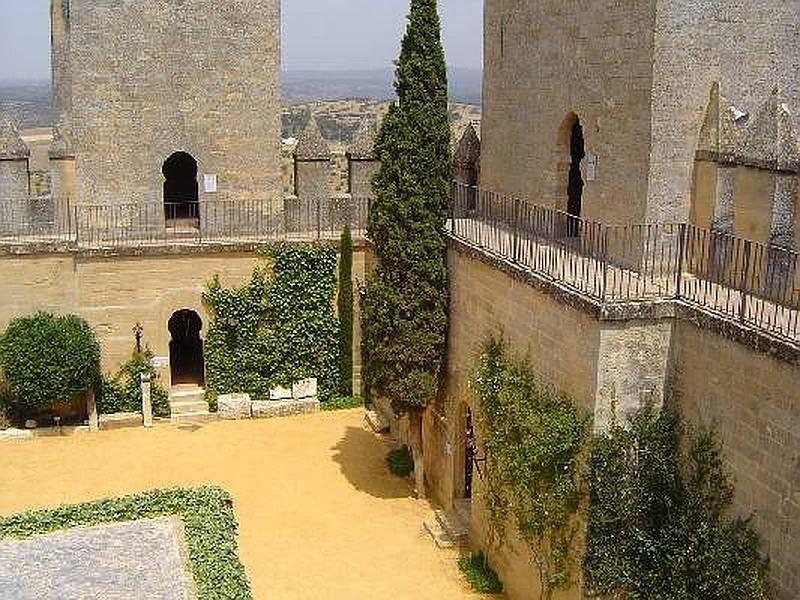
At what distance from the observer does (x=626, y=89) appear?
14.3 m

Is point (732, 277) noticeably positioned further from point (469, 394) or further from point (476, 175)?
point (476, 175)

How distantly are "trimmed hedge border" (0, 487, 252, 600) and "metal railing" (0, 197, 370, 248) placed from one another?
9796mm

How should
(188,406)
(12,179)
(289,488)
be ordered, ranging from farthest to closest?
(188,406) → (12,179) → (289,488)

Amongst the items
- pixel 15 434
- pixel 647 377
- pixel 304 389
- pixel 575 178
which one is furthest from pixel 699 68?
pixel 15 434

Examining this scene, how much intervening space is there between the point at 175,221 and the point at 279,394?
520 cm

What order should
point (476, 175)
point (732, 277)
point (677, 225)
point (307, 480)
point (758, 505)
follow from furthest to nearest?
point (476, 175)
point (307, 480)
point (677, 225)
point (732, 277)
point (758, 505)

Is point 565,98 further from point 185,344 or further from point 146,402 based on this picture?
point 185,344

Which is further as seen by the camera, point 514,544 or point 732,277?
point 514,544

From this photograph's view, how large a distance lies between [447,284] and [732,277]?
5.65 meters

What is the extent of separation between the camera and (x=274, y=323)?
2220cm

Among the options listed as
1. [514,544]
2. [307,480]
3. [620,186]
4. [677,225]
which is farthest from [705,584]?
[307,480]

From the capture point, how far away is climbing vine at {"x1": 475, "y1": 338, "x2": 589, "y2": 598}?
12.6 m

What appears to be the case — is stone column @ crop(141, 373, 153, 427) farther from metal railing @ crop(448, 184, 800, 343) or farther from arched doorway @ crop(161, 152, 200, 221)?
metal railing @ crop(448, 184, 800, 343)

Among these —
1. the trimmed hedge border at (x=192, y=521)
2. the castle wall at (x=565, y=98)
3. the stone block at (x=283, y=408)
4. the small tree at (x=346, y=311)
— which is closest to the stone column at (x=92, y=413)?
the stone block at (x=283, y=408)
